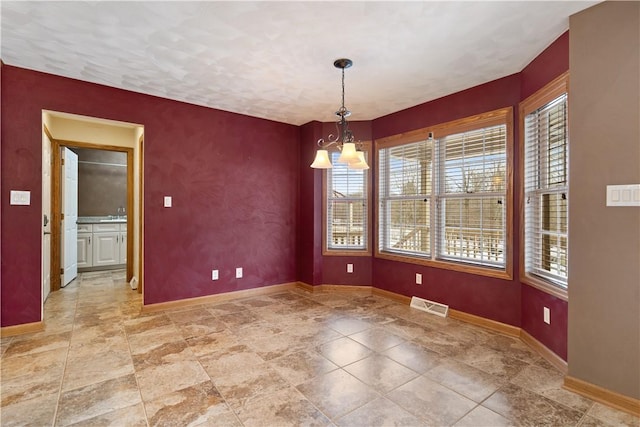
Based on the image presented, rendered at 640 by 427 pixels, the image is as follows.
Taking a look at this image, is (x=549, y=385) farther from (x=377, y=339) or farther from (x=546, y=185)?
(x=546, y=185)

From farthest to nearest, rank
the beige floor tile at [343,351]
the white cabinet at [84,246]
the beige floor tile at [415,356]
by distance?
1. the white cabinet at [84,246]
2. the beige floor tile at [343,351]
3. the beige floor tile at [415,356]

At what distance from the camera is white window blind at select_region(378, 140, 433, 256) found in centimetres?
397

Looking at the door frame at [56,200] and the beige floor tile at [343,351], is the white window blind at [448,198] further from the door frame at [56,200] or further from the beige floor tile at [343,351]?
the door frame at [56,200]

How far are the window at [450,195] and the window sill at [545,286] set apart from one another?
214 millimetres

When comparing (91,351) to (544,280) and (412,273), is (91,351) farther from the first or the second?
(544,280)

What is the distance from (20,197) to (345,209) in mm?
3696

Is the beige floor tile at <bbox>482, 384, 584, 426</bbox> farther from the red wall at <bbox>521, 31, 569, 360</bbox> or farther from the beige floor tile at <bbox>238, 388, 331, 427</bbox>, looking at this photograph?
the beige floor tile at <bbox>238, 388, 331, 427</bbox>

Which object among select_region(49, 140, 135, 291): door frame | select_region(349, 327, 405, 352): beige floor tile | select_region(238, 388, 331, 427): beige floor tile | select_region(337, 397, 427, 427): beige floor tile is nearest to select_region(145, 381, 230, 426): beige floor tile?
select_region(238, 388, 331, 427): beige floor tile

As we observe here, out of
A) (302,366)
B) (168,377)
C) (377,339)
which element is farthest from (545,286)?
(168,377)

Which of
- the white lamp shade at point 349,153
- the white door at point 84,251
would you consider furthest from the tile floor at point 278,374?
the white door at point 84,251

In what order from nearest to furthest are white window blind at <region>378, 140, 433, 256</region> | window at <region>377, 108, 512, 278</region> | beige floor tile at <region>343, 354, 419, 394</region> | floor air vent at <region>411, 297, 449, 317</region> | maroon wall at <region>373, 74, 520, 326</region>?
beige floor tile at <region>343, 354, 419, 394</region> → maroon wall at <region>373, 74, 520, 326</region> → window at <region>377, 108, 512, 278</region> → floor air vent at <region>411, 297, 449, 317</region> → white window blind at <region>378, 140, 433, 256</region>

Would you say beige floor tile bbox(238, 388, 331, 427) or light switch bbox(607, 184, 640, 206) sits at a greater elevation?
light switch bbox(607, 184, 640, 206)

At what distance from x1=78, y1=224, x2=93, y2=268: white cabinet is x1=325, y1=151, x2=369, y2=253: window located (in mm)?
4399

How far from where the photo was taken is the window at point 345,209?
466 centimetres
